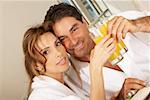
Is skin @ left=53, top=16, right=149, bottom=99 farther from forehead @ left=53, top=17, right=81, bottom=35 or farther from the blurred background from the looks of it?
the blurred background

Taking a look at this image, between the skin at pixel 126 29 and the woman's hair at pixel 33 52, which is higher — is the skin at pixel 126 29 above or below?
below

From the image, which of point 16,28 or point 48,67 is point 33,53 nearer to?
point 48,67

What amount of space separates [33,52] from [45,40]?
0.07 metres

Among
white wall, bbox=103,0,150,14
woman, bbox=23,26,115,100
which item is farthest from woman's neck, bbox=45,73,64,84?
white wall, bbox=103,0,150,14

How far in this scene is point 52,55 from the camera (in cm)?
134

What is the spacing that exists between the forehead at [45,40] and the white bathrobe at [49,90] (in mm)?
124

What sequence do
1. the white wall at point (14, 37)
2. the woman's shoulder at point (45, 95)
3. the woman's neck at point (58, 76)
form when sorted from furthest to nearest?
1. the white wall at point (14, 37)
2. the woman's neck at point (58, 76)
3. the woman's shoulder at point (45, 95)

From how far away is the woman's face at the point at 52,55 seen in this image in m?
1.34

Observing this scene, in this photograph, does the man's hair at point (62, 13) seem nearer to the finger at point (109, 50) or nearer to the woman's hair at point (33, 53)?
the woman's hair at point (33, 53)

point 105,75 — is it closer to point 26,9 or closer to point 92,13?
point 92,13

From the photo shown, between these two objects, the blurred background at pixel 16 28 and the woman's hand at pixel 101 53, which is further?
the blurred background at pixel 16 28

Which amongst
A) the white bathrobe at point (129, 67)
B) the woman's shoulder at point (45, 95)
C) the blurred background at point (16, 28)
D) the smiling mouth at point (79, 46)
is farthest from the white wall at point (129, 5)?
the woman's shoulder at point (45, 95)

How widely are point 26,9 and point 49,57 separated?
0.56 metres

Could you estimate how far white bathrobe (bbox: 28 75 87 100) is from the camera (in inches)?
50.6
